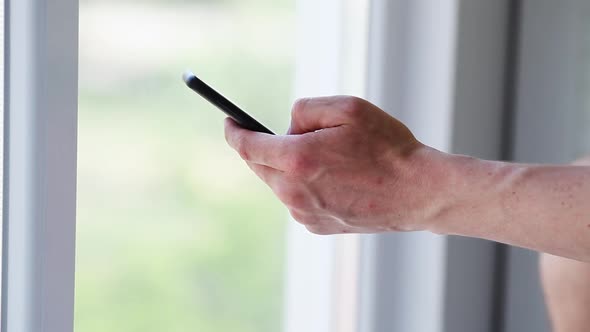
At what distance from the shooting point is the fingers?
0.81 m

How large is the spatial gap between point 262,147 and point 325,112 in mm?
69

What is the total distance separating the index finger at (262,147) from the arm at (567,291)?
1.35 feet

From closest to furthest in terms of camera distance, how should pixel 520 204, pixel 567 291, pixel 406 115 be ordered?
pixel 520 204 → pixel 567 291 → pixel 406 115

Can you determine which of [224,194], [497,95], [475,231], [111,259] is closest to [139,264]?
[111,259]

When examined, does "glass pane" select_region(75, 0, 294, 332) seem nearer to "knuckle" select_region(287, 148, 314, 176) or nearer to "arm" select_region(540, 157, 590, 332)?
"knuckle" select_region(287, 148, 314, 176)

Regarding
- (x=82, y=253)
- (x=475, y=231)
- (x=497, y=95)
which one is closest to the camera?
(x=475, y=231)

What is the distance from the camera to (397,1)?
122 cm

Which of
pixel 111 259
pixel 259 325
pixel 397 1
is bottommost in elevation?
pixel 259 325

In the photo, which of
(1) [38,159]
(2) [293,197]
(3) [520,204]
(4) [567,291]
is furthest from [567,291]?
(1) [38,159]

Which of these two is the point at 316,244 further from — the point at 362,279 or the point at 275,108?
the point at 275,108

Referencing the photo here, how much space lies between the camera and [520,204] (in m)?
0.78

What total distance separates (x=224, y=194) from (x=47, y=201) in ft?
1.28

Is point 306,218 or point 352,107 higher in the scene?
point 352,107

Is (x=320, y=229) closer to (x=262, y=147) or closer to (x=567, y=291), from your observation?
(x=262, y=147)
